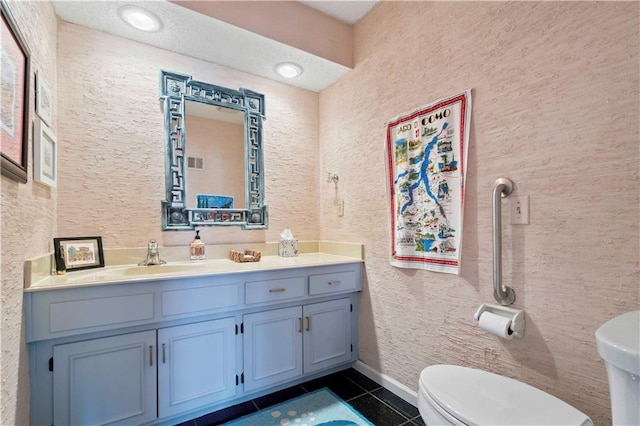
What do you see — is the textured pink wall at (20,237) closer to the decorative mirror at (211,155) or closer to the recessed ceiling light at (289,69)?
the decorative mirror at (211,155)

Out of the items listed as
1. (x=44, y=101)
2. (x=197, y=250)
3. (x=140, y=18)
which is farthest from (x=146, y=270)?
(x=140, y=18)

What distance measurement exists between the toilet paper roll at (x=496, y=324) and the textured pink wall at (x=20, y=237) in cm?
182

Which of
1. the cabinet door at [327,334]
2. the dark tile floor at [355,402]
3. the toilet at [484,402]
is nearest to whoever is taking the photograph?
the toilet at [484,402]

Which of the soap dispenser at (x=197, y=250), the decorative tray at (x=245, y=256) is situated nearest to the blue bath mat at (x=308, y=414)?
the decorative tray at (x=245, y=256)

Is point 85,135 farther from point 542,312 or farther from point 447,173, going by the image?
point 542,312

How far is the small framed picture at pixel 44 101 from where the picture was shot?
137cm

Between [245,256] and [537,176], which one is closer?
[537,176]

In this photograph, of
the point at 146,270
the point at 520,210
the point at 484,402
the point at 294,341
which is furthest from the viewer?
the point at 294,341

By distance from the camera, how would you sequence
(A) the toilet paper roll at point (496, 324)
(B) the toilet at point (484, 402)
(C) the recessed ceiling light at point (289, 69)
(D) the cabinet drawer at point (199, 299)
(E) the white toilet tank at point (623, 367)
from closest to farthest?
(E) the white toilet tank at point (623, 367) → (B) the toilet at point (484, 402) → (A) the toilet paper roll at point (496, 324) → (D) the cabinet drawer at point (199, 299) → (C) the recessed ceiling light at point (289, 69)

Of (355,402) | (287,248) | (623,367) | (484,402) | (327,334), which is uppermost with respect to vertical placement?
(287,248)

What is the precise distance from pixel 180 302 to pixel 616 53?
82.9 inches

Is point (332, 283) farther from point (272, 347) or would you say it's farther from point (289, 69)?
point (289, 69)

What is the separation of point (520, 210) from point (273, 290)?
136cm

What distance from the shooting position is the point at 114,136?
1867mm
